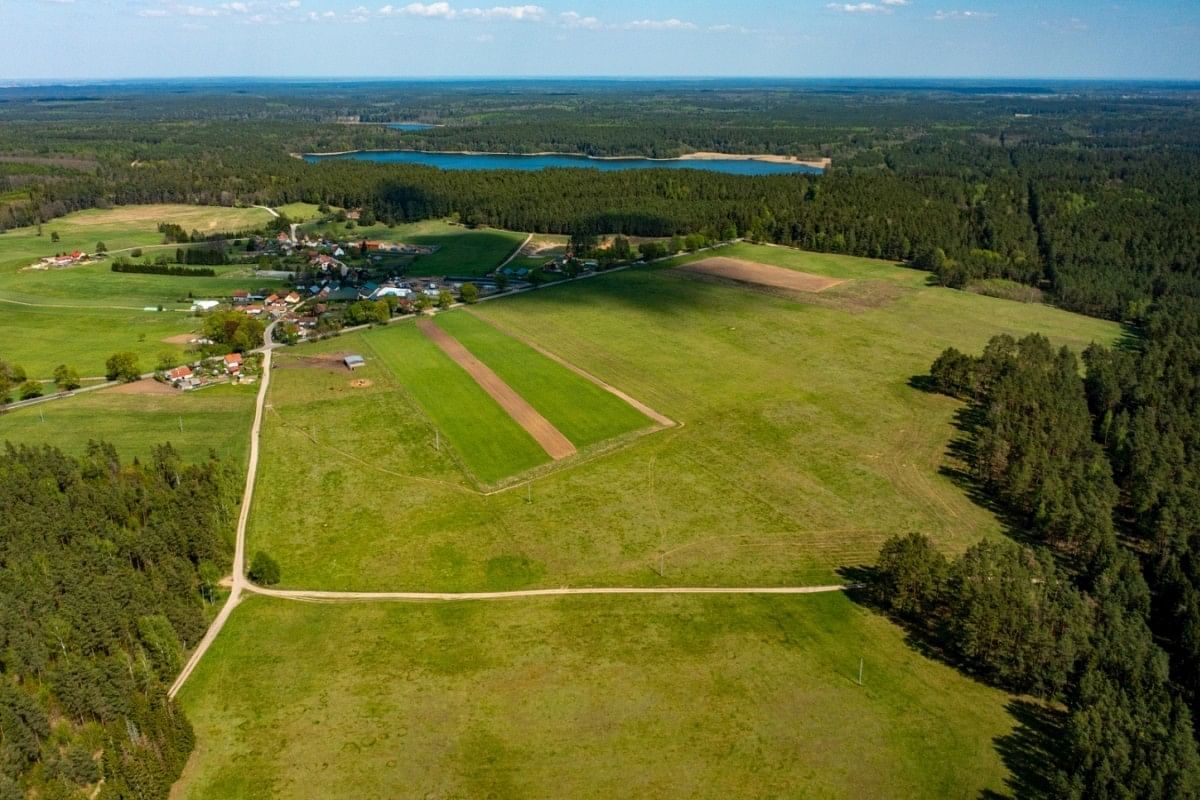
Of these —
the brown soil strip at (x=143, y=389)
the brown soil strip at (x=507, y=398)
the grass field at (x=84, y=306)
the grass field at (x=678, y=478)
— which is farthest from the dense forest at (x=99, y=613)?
the grass field at (x=84, y=306)

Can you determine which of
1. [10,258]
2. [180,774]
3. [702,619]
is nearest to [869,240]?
[702,619]

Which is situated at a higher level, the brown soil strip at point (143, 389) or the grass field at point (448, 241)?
the grass field at point (448, 241)

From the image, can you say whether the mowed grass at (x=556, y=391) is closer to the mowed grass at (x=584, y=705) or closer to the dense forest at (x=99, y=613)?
the mowed grass at (x=584, y=705)

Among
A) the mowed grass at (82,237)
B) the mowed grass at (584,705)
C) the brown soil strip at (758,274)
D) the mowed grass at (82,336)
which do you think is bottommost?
the mowed grass at (584,705)

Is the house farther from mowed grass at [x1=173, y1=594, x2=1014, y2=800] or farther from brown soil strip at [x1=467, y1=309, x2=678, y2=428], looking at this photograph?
mowed grass at [x1=173, y1=594, x2=1014, y2=800]

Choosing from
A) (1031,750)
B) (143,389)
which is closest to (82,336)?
(143,389)

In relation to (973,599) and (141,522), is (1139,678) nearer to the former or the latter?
(973,599)

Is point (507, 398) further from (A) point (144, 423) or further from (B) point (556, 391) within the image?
(A) point (144, 423)
